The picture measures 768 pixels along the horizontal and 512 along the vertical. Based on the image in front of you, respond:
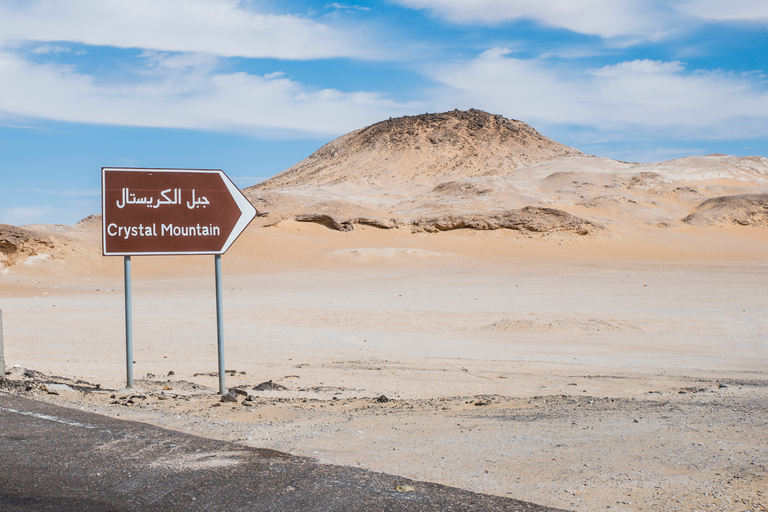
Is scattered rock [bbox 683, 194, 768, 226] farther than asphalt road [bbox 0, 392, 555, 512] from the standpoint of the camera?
Yes

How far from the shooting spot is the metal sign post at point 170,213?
6.99 meters

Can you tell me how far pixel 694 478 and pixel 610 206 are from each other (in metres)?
48.1

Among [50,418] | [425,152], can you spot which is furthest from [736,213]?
[425,152]

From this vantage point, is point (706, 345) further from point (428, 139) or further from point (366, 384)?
point (428, 139)

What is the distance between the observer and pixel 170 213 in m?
7.09

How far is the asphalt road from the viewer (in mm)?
3574

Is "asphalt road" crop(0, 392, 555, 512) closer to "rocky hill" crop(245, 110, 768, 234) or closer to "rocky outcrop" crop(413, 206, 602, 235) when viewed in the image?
"rocky hill" crop(245, 110, 768, 234)

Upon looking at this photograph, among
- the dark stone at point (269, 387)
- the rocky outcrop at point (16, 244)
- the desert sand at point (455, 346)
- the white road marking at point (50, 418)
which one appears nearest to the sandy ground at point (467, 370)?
the desert sand at point (455, 346)

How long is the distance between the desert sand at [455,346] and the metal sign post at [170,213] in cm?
154

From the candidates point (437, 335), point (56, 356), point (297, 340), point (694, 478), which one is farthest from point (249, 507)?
point (437, 335)

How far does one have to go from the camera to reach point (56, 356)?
10.4 m

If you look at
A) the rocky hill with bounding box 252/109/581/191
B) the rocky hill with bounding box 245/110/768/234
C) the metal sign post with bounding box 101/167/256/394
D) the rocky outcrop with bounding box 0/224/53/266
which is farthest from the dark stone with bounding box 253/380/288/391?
the rocky hill with bounding box 252/109/581/191

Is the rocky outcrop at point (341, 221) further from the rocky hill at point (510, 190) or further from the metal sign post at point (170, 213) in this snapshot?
the metal sign post at point (170, 213)

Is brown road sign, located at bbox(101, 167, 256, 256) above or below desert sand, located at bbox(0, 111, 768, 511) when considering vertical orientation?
above
